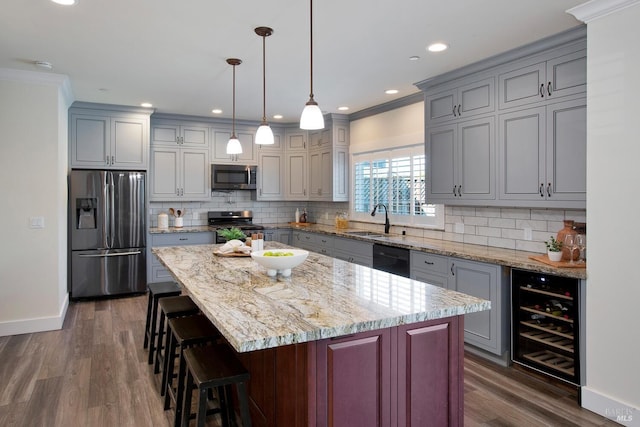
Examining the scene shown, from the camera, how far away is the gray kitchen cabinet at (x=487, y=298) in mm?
3133

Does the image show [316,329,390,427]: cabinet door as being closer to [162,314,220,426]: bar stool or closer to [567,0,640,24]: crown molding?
[162,314,220,426]: bar stool

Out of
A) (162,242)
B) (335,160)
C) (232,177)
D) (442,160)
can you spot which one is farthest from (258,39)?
(162,242)

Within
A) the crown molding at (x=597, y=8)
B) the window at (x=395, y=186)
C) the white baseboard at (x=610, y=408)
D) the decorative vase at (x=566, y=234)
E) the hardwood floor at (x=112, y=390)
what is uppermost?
the crown molding at (x=597, y=8)

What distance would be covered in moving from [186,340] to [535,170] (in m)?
2.69

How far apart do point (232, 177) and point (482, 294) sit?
4.11 m

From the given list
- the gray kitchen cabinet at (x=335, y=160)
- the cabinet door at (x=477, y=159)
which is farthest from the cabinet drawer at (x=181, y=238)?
the cabinet door at (x=477, y=159)

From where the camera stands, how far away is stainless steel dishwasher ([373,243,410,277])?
13.2 feet

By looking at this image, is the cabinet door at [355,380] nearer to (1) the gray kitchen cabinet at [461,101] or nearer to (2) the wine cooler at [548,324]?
(2) the wine cooler at [548,324]

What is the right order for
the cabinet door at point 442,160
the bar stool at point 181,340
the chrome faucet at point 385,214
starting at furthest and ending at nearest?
1. the chrome faucet at point 385,214
2. the cabinet door at point 442,160
3. the bar stool at point 181,340

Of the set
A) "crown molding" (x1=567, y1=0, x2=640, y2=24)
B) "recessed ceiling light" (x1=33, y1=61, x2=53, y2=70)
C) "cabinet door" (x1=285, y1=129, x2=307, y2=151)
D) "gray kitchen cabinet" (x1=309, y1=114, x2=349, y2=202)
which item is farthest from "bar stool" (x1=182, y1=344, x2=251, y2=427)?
"cabinet door" (x1=285, y1=129, x2=307, y2=151)

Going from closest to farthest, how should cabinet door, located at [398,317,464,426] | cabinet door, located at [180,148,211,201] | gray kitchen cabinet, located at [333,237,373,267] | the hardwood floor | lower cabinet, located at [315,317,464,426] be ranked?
lower cabinet, located at [315,317,464,426] → cabinet door, located at [398,317,464,426] → the hardwood floor → gray kitchen cabinet, located at [333,237,373,267] → cabinet door, located at [180,148,211,201]

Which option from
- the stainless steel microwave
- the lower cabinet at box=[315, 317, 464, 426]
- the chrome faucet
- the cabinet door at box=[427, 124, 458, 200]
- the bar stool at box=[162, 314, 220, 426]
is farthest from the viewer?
the stainless steel microwave

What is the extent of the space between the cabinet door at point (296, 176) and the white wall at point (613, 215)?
436cm

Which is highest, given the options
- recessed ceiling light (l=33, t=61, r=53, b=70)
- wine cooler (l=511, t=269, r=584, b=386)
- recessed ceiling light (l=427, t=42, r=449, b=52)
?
recessed ceiling light (l=33, t=61, r=53, b=70)
